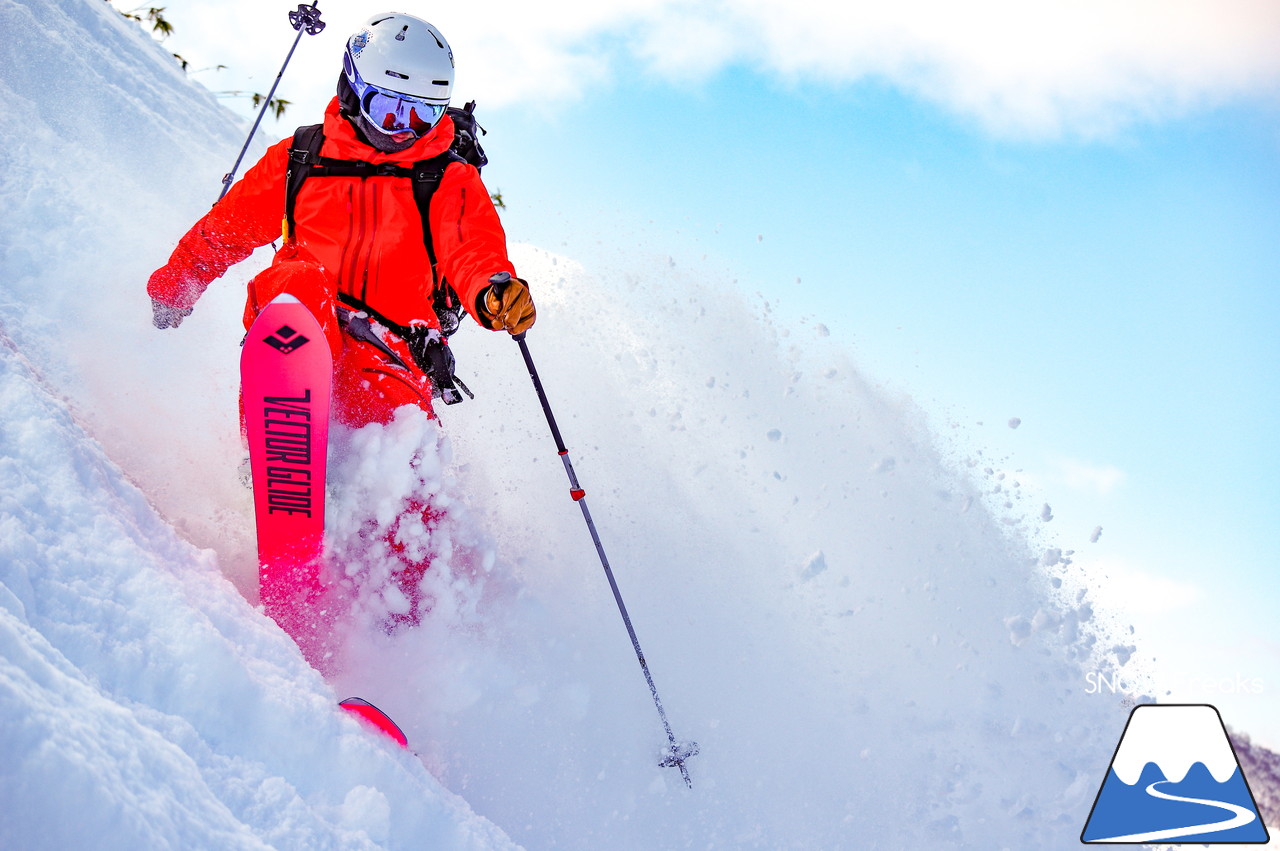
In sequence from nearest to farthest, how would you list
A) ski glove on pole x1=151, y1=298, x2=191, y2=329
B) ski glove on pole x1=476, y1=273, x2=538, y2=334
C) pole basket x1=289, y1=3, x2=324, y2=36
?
ski glove on pole x1=476, y1=273, x2=538, y2=334
ski glove on pole x1=151, y1=298, x2=191, y2=329
pole basket x1=289, y1=3, x2=324, y2=36

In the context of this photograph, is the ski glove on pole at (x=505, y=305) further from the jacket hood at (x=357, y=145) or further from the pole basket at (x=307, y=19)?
the pole basket at (x=307, y=19)

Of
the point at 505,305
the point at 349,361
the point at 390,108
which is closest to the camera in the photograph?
the point at 505,305

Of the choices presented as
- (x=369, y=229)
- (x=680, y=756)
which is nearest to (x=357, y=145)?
(x=369, y=229)

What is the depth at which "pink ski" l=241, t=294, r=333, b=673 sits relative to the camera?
3758 millimetres

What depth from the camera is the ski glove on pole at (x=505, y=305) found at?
13.3ft

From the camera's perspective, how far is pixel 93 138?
6762 millimetres

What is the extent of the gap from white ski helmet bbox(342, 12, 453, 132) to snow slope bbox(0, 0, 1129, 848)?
1629 millimetres

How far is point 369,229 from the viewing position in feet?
14.3

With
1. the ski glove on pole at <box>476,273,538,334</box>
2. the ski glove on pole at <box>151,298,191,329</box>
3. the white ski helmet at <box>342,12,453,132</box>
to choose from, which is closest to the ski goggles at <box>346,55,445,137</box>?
the white ski helmet at <box>342,12,453,132</box>

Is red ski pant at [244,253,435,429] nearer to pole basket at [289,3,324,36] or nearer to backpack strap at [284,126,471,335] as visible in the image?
backpack strap at [284,126,471,335]

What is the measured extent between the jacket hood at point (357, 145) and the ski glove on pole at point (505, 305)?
33.8 inches

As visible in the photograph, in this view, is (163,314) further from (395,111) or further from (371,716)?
(371,716)

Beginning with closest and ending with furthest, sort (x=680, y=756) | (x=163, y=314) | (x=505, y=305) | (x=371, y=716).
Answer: (x=371, y=716), (x=505, y=305), (x=680, y=756), (x=163, y=314)

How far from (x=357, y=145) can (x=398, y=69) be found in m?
0.46
